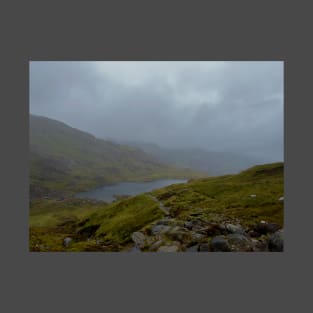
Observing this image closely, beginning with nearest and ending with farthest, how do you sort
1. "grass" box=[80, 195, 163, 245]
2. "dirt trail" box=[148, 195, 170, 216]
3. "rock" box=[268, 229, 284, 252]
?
"rock" box=[268, 229, 284, 252] → "grass" box=[80, 195, 163, 245] → "dirt trail" box=[148, 195, 170, 216]

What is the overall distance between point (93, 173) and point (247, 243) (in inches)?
572

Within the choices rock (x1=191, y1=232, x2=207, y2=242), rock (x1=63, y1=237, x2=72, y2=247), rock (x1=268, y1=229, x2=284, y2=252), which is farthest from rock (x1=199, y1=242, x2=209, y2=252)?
rock (x1=63, y1=237, x2=72, y2=247)

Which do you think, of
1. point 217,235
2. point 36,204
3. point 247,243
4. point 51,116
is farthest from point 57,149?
point 247,243

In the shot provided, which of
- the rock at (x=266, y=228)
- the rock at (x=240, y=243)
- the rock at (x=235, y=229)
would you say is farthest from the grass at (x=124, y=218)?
the rock at (x=266, y=228)

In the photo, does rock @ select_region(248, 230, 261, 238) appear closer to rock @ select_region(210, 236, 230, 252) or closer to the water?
rock @ select_region(210, 236, 230, 252)

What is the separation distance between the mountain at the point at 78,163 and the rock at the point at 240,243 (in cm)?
775

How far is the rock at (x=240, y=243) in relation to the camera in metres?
22.1

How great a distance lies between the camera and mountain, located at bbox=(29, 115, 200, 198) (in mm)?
26234

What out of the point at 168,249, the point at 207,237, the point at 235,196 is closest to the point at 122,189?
the point at 168,249

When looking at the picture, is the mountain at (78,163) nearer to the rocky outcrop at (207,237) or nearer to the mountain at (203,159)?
the mountain at (203,159)

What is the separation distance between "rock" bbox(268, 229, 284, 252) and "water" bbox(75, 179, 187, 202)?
972cm

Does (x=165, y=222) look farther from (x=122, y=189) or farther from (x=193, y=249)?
(x=122, y=189)

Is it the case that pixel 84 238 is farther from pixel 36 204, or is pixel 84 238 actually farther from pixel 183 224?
pixel 183 224

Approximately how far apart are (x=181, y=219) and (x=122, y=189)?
5.95m
